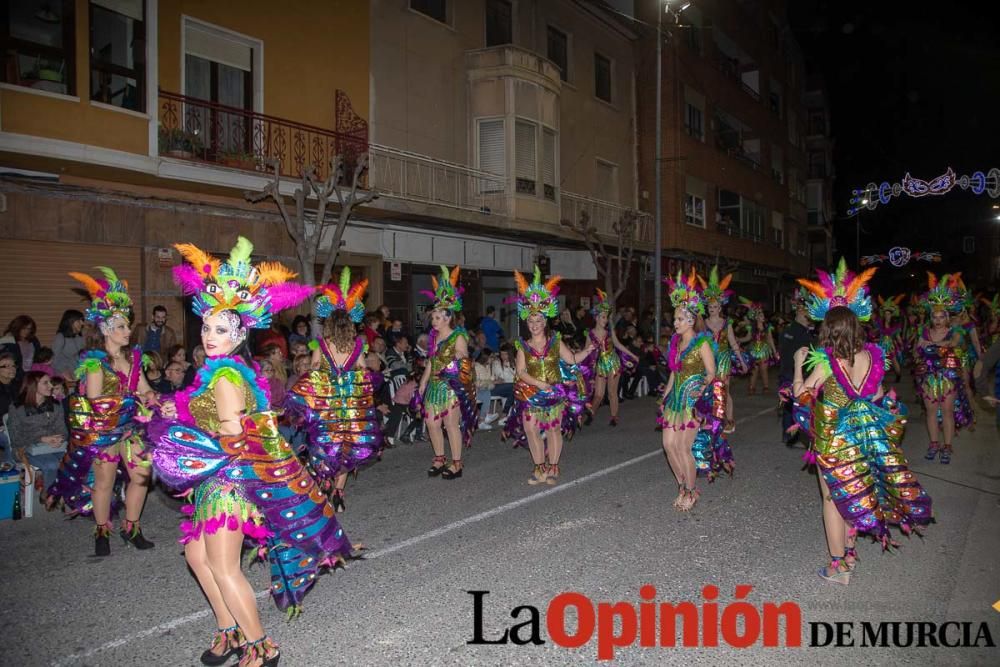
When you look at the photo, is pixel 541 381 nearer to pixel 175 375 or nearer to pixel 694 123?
pixel 175 375

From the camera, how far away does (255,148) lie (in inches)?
525

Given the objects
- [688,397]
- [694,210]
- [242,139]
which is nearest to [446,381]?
[688,397]

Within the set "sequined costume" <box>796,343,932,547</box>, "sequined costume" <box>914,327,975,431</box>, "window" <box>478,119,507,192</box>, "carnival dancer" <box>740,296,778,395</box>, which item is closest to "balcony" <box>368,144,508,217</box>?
"window" <box>478,119,507,192</box>

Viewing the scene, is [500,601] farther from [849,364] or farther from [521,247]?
[521,247]

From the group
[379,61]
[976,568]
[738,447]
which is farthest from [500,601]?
[379,61]

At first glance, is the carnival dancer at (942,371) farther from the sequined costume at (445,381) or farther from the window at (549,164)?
the window at (549,164)

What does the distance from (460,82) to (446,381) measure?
12.7 metres

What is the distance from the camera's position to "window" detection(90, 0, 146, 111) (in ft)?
36.5

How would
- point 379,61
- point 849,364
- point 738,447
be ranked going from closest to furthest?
point 849,364, point 738,447, point 379,61

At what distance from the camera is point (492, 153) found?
739 inches

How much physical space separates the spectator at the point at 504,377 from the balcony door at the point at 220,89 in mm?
5828

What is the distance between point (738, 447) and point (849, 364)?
496 centimetres

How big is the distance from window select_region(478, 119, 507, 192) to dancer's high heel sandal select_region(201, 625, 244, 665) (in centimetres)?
1584

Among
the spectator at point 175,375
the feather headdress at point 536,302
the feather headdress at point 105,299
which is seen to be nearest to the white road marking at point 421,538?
the feather headdress at point 536,302
